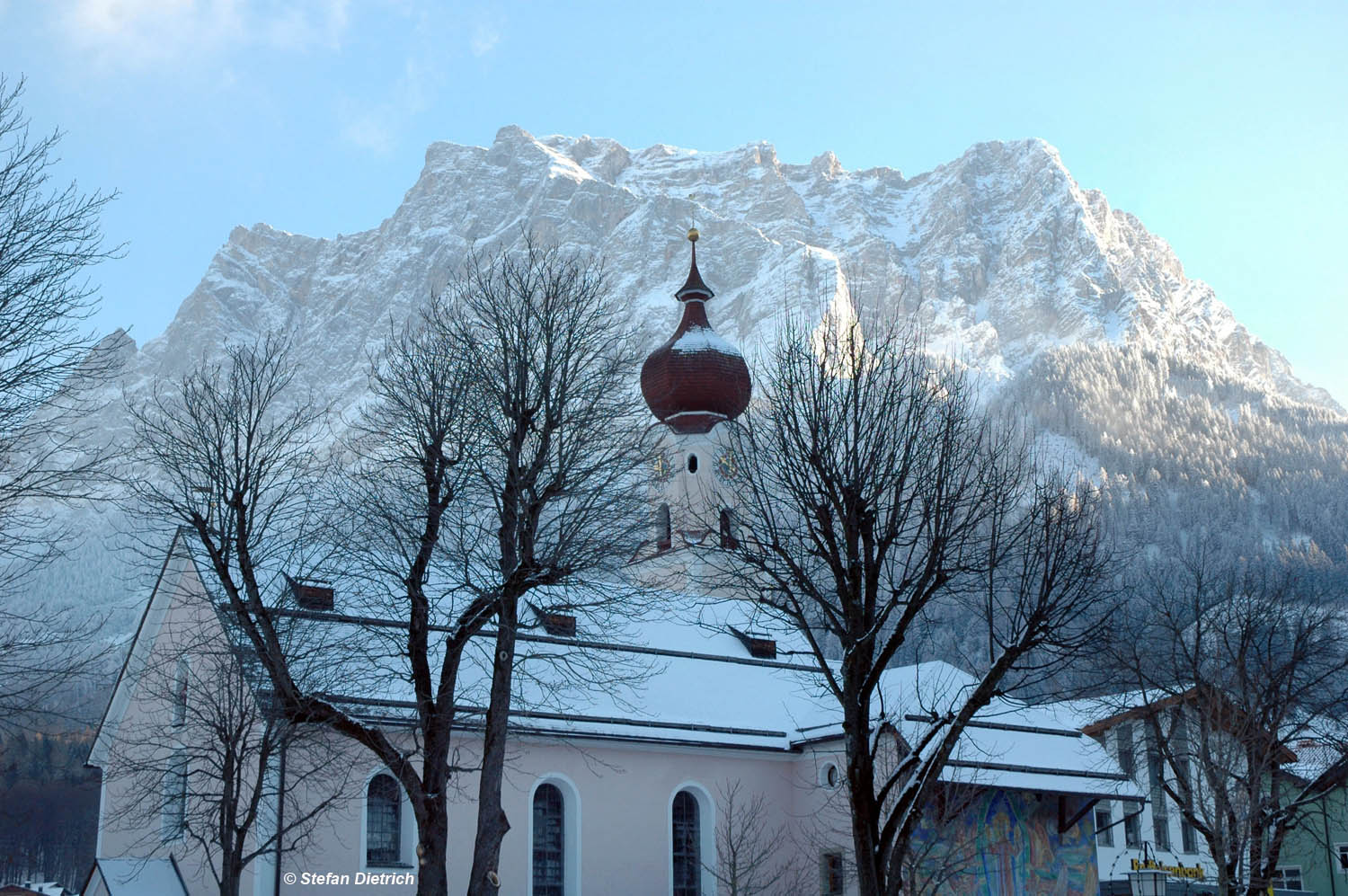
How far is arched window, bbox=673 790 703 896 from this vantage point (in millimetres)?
27703

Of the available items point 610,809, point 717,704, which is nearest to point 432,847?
point 610,809

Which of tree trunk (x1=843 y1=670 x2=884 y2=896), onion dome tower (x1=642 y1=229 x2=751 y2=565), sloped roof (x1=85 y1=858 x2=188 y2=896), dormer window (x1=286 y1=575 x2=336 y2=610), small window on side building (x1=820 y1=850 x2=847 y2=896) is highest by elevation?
onion dome tower (x1=642 y1=229 x2=751 y2=565)

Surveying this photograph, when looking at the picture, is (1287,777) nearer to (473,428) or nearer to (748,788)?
(748,788)

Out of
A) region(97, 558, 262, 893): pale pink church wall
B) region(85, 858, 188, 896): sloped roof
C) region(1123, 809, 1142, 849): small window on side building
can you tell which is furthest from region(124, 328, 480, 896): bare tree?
region(1123, 809, 1142, 849): small window on side building

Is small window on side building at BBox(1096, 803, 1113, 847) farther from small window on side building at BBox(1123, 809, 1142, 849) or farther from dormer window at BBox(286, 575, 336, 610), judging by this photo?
dormer window at BBox(286, 575, 336, 610)

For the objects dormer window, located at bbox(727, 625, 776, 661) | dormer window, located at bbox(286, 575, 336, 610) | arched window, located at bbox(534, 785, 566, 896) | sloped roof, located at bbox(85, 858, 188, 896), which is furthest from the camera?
dormer window, located at bbox(727, 625, 776, 661)

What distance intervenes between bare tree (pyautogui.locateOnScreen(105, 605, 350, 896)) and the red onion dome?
65.5ft

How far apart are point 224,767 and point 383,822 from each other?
586cm

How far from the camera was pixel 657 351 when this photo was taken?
44.5 metres

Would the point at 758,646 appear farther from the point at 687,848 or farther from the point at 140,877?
the point at 140,877

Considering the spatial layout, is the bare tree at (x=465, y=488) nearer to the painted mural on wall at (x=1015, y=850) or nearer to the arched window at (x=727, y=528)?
the arched window at (x=727, y=528)

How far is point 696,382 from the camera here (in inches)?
1703

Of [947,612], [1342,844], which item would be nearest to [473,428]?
[1342,844]

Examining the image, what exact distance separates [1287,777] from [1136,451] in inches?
4266
